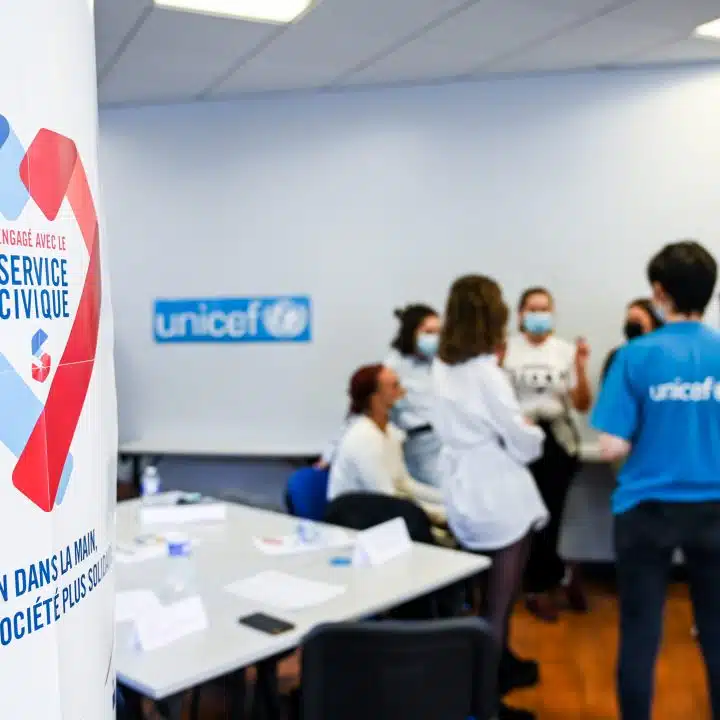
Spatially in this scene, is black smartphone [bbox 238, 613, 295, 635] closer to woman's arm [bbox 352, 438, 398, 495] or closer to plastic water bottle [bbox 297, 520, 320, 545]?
plastic water bottle [bbox 297, 520, 320, 545]

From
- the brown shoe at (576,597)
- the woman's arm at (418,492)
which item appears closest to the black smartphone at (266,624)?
the woman's arm at (418,492)

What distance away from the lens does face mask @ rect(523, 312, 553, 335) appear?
462 centimetres

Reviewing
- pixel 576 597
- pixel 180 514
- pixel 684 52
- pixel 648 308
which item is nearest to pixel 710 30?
pixel 684 52

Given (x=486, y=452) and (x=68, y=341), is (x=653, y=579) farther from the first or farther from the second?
(x=68, y=341)

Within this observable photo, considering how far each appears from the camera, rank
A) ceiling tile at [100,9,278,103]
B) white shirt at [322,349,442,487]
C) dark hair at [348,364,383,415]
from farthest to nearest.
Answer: white shirt at [322,349,442,487]
ceiling tile at [100,9,278,103]
dark hair at [348,364,383,415]

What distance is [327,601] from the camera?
2408mm

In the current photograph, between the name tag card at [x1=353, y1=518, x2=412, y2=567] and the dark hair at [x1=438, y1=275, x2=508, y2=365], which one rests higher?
the dark hair at [x1=438, y1=275, x2=508, y2=365]

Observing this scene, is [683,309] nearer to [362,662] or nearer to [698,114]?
[362,662]

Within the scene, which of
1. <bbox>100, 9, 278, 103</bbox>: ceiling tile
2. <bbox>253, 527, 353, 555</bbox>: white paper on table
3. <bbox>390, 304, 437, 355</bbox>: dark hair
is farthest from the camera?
<bbox>390, 304, 437, 355</bbox>: dark hair

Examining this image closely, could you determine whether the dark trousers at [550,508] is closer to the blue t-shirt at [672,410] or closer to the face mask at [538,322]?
the face mask at [538,322]

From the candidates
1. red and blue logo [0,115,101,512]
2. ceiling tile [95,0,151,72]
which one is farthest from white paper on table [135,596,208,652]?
ceiling tile [95,0,151,72]

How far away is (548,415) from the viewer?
179 inches

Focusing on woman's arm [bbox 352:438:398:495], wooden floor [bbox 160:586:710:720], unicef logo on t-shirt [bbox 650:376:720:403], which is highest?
unicef logo on t-shirt [bbox 650:376:720:403]

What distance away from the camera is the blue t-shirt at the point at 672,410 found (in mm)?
2422
